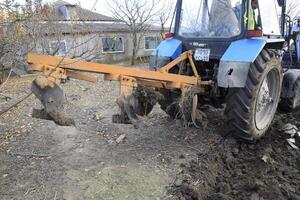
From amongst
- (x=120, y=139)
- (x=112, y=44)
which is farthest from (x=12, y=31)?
(x=112, y=44)

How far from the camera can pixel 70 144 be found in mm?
4891

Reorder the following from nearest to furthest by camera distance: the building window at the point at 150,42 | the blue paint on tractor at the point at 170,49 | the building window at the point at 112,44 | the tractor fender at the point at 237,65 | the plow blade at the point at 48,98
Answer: the plow blade at the point at 48,98
the tractor fender at the point at 237,65
the blue paint on tractor at the point at 170,49
the building window at the point at 112,44
the building window at the point at 150,42

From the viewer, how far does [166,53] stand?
5367mm

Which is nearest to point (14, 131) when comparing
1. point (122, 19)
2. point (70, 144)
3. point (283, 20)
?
point (70, 144)

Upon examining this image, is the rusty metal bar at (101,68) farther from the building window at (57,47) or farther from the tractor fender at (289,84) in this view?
the building window at (57,47)

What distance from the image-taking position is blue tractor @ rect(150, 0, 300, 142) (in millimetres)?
4516

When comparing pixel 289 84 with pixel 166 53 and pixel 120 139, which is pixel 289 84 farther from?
pixel 120 139

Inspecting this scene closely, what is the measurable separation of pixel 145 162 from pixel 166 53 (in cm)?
181

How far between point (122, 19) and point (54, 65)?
53.3 ft

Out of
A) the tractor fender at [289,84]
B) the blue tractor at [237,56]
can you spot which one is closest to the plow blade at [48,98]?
the blue tractor at [237,56]

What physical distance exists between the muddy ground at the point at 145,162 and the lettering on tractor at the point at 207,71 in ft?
1.11

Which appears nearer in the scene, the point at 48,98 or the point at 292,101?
the point at 48,98

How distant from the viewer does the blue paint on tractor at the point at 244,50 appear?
14.4 ft

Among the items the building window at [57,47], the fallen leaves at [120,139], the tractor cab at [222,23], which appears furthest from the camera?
the building window at [57,47]
